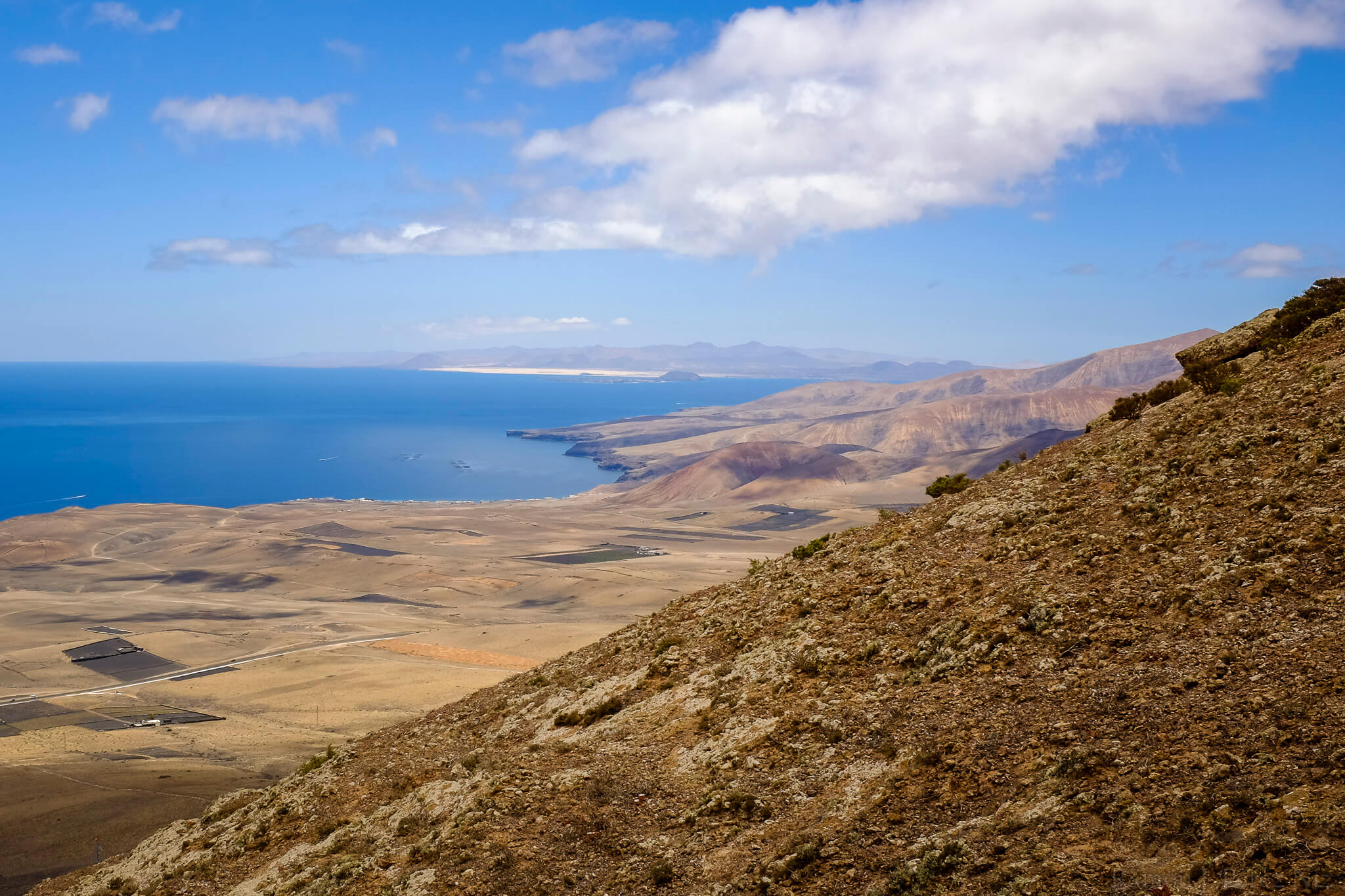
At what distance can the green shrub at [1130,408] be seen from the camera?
50.7 ft

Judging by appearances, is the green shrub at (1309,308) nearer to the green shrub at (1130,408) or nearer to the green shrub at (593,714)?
the green shrub at (1130,408)

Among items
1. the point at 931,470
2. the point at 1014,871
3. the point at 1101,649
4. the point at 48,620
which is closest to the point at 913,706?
the point at 1101,649

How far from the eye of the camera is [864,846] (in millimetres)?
7688

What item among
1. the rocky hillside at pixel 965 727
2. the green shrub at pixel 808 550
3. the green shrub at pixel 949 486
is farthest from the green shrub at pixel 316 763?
the green shrub at pixel 949 486

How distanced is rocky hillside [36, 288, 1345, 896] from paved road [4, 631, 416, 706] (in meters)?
35.2

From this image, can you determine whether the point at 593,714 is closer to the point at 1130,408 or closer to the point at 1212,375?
the point at 1130,408

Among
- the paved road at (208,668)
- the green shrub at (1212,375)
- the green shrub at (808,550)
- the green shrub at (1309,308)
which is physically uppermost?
the green shrub at (1309,308)

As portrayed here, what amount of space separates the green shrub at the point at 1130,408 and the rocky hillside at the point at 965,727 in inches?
5.6

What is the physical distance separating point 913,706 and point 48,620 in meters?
73.0

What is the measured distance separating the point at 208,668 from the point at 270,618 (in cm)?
1553

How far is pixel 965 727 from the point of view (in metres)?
8.68

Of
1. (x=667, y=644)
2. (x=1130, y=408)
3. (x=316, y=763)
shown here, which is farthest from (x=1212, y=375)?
(x=316, y=763)

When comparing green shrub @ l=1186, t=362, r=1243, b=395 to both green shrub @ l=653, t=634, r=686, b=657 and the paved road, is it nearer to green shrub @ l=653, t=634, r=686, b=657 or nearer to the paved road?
green shrub @ l=653, t=634, r=686, b=657

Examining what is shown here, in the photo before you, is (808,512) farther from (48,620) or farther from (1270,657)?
(1270,657)
